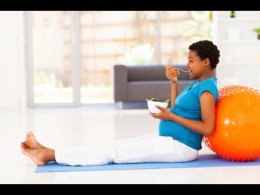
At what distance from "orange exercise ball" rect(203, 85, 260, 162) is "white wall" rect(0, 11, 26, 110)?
18.0 ft

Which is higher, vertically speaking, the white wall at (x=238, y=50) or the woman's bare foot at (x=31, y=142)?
the white wall at (x=238, y=50)

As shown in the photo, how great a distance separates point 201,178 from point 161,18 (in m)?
6.25

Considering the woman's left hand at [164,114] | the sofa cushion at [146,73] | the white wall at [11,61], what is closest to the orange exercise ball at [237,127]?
the woman's left hand at [164,114]

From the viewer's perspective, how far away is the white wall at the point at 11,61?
313 inches

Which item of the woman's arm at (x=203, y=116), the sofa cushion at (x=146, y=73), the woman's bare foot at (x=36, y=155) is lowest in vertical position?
the woman's bare foot at (x=36, y=155)

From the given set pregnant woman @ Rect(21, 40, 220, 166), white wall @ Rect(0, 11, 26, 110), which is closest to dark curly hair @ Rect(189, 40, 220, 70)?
pregnant woman @ Rect(21, 40, 220, 166)

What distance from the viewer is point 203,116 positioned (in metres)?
2.88

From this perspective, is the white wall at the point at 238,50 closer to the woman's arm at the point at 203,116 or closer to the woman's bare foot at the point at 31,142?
the woman's arm at the point at 203,116

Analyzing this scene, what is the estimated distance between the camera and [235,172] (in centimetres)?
279

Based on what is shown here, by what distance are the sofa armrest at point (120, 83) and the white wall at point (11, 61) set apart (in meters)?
1.77

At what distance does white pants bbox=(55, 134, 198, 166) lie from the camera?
115 inches

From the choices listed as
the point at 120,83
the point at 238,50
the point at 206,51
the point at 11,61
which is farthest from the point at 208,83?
the point at 11,61

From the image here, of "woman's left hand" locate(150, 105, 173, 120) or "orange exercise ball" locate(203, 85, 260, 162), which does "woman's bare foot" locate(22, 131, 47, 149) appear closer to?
"woman's left hand" locate(150, 105, 173, 120)
